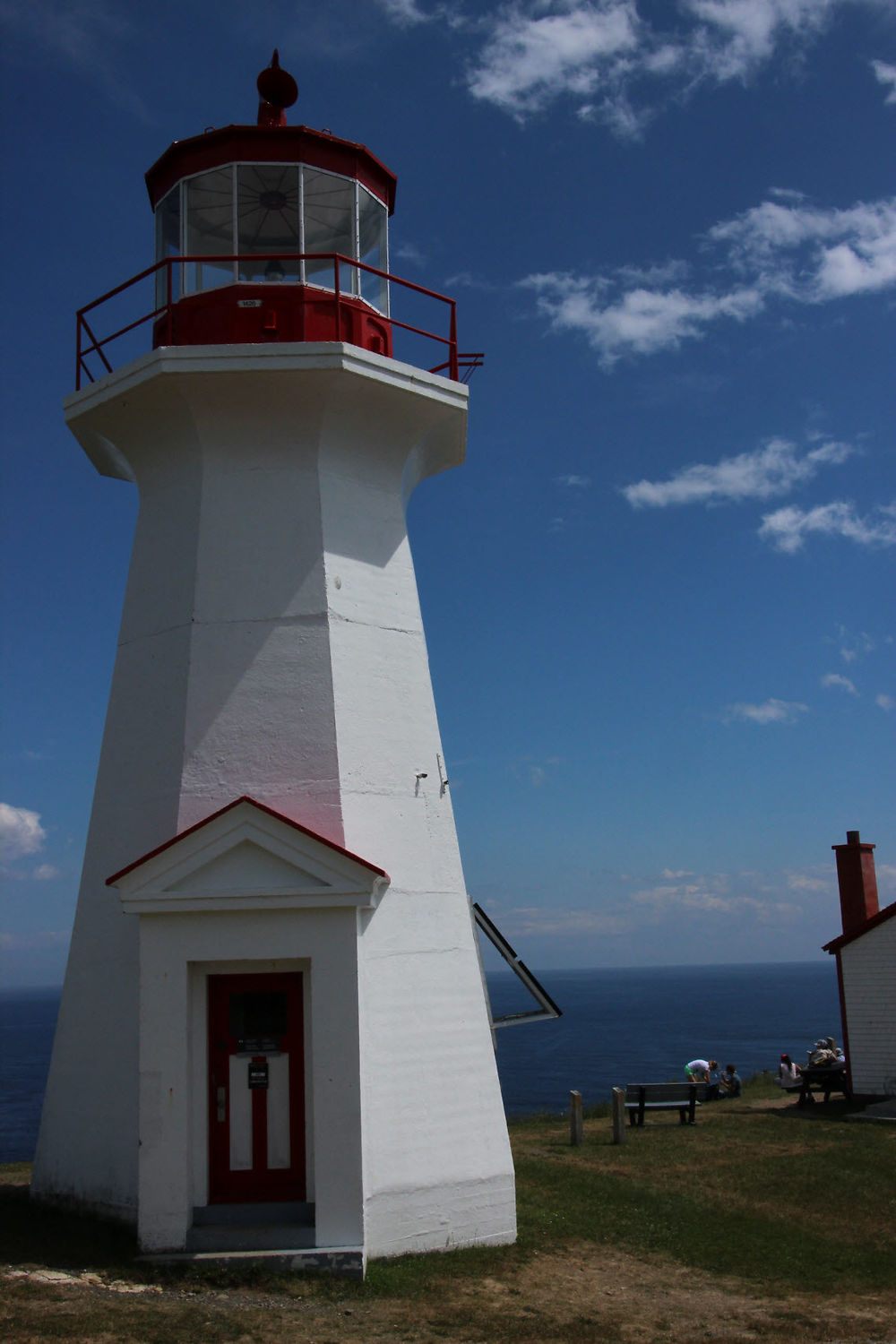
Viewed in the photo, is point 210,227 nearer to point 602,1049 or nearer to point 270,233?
point 270,233

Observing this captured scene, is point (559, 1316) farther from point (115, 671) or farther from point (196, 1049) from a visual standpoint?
point (115, 671)

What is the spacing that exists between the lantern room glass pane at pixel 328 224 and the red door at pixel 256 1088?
6.59 meters

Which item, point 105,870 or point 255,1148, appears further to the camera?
point 105,870

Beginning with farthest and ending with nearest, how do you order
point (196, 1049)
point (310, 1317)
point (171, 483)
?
point (171, 483), point (196, 1049), point (310, 1317)

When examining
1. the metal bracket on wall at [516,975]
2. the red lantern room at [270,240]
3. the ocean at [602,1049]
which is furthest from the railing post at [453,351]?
the ocean at [602,1049]

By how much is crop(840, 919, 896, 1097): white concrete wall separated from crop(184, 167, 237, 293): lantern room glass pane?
15189mm

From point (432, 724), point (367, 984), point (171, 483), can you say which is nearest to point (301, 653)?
point (432, 724)

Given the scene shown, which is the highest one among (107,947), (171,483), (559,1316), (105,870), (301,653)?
(171,483)

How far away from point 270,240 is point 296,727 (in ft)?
16.6

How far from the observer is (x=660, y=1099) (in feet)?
57.2

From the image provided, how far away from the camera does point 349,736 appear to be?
991 cm

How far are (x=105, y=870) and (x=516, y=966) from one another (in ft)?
14.2

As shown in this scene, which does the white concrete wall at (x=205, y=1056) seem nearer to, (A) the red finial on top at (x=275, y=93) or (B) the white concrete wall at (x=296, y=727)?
(B) the white concrete wall at (x=296, y=727)

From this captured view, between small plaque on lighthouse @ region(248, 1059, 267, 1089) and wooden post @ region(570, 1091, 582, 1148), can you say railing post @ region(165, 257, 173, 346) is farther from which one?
wooden post @ region(570, 1091, 582, 1148)
